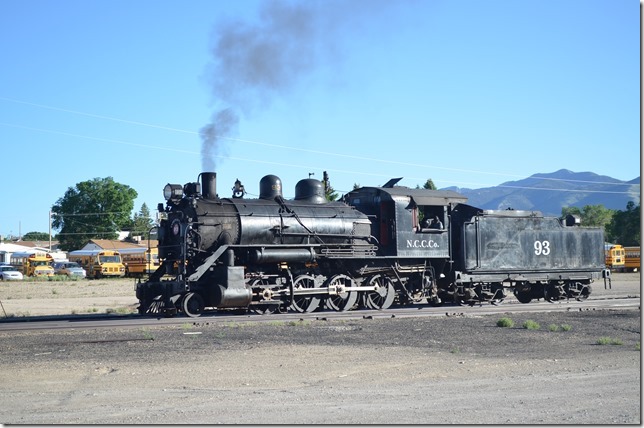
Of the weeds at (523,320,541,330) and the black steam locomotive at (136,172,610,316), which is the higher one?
the black steam locomotive at (136,172,610,316)

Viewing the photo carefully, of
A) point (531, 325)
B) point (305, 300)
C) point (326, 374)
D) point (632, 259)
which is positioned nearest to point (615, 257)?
point (632, 259)

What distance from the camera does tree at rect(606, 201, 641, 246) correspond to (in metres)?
90.9

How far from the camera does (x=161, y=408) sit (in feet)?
31.1

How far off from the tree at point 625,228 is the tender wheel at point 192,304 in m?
76.7

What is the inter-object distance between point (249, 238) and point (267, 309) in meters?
2.52

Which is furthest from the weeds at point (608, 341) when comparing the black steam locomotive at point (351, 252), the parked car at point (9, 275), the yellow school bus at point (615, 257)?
the yellow school bus at point (615, 257)

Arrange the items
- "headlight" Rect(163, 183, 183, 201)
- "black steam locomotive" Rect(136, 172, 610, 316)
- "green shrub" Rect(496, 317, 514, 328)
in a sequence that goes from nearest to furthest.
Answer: "green shrub" Rect(496, 317, 514, 328) → "black steam locomotive" Rect(136, 172, 610, 316) → "headlight" Rect(163, 183, 183, 201)

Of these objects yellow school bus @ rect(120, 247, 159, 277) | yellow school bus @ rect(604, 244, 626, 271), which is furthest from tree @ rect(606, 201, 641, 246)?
yellow school bus @ rect(120, 247, 159, 277)

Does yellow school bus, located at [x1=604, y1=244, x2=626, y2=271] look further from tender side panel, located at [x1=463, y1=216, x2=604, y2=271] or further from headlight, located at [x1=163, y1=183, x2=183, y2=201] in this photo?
headlight, located at [x1=163, y1=183, x2=183, y2=201]

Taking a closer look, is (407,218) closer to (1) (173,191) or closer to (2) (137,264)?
(1) (173,191)

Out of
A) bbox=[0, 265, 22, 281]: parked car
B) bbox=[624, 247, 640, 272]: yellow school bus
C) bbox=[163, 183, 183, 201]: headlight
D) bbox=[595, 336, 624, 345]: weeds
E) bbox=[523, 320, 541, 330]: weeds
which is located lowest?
bbox=[0, 265, 22, 281]: parked car

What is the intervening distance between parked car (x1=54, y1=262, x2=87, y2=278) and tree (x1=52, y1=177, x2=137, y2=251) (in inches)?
1850

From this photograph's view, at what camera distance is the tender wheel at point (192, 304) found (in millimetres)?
22188

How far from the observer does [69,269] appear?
6962 cm
